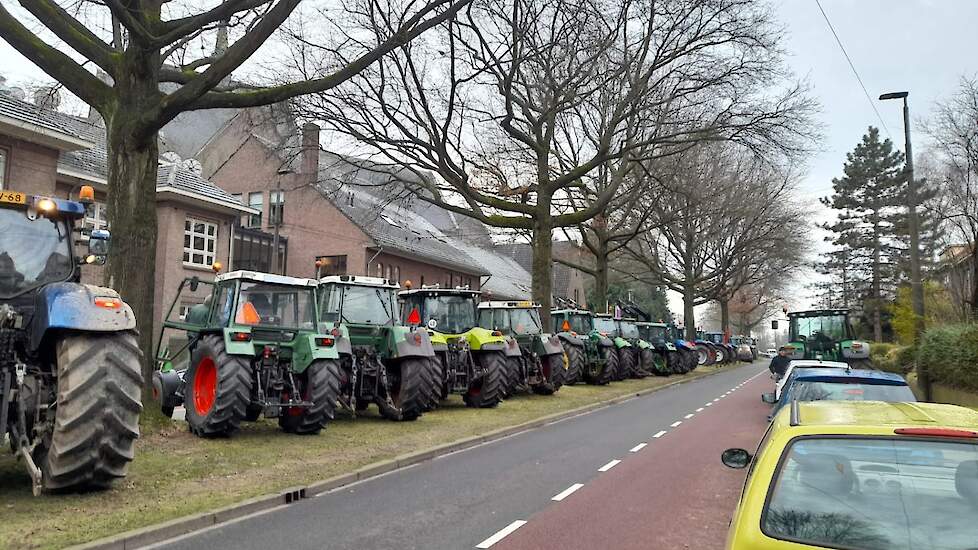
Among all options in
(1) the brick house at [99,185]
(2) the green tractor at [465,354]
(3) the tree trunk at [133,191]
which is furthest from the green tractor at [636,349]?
(3) the tree trunk at [133,191]

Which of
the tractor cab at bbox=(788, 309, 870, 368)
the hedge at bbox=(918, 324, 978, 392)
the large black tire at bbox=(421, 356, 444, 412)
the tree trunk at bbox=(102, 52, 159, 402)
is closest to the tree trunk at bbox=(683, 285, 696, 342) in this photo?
the tractor cab at bbox=(788, 309, 870, 368)

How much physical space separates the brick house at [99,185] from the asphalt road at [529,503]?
14147 mm

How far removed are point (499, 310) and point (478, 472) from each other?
37.9ft

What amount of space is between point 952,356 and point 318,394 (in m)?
12.2

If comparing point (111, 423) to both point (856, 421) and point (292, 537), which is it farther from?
point (856, 421)

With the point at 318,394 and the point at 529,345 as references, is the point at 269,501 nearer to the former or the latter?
the point at 318,394

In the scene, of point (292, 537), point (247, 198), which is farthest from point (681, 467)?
point (247, 198)

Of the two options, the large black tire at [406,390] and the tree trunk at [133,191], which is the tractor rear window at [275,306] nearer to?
the tree trunk at [133,191]

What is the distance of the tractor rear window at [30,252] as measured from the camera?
23.7 ft

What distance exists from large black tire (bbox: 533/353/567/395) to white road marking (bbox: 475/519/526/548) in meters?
12.9

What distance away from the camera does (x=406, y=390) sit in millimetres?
13375

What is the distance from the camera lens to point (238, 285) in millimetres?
11727

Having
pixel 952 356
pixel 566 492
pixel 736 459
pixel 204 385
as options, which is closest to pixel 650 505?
pixel 566 492

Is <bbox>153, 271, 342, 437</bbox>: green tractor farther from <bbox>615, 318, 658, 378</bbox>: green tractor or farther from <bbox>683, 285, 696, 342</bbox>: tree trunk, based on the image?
<bbox>683, 285, 696, 342</bbox>: tree trunk
